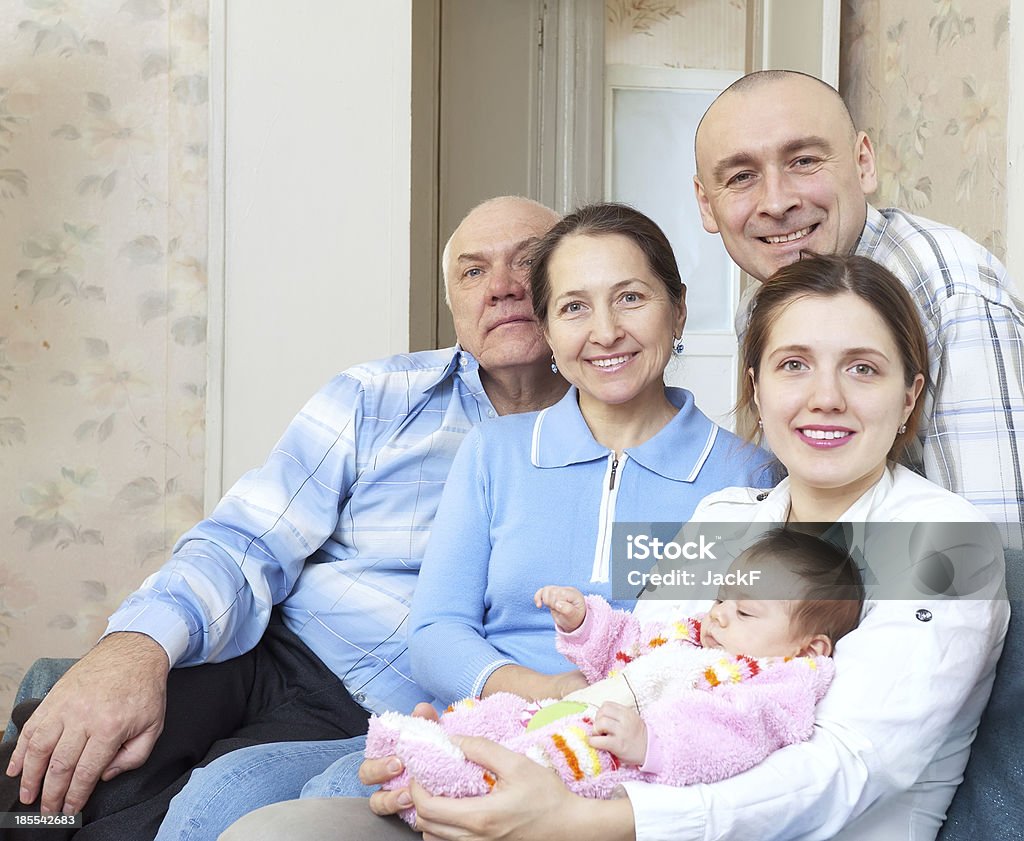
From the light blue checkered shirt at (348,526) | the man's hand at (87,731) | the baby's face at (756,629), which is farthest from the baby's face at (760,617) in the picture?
the man's hand at (87,731)

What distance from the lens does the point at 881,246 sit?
60.7 inches

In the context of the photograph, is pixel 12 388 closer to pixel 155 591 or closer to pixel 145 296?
pixel 145 296

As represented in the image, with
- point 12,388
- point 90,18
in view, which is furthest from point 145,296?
Result: point 90,18

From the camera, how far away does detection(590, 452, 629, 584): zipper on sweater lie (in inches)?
55.6

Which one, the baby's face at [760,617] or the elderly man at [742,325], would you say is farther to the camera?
the baby's face at [760,617]

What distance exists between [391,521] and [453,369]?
27cm

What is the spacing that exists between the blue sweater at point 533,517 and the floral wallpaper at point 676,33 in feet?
11.8

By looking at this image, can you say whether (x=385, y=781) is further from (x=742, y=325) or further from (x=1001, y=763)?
(x=742, y=325)

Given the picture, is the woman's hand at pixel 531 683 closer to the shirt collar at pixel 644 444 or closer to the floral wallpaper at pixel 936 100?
the shirt collar at pixel 644 444

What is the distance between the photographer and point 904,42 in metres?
2.67

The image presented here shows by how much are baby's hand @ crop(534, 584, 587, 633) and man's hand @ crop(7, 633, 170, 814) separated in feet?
1.85

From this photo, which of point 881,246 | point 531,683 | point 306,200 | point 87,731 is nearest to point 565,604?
point 531,683

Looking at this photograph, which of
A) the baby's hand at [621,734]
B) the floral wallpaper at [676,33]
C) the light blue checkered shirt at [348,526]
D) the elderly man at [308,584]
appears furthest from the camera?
the floral wallpaper at [676,33]

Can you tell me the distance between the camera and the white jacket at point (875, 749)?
38.2 inches
